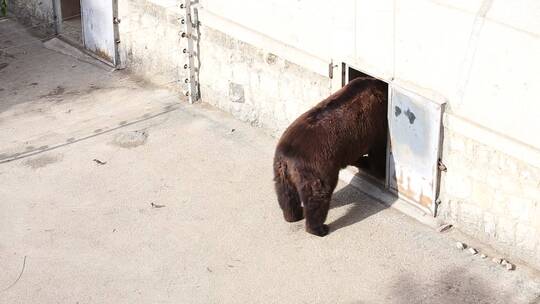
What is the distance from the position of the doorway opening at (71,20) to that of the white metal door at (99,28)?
54 cm

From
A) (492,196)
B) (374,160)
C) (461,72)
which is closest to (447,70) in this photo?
(461,72)

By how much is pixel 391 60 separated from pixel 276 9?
5.81ft

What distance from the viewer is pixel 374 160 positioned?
10070mm

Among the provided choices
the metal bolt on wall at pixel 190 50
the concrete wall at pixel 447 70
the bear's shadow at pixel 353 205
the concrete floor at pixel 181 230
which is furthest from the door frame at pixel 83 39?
the bear's shadow at pixel 353 205

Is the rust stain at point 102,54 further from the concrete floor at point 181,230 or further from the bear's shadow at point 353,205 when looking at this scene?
the bear's shadow at point 353,205

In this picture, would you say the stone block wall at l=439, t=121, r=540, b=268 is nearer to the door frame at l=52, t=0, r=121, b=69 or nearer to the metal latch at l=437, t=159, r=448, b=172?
the metal latch at l=437, t=159, r=448, b=172

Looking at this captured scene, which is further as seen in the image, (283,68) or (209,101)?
(209,101)

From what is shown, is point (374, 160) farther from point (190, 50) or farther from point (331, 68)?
point (190, 50)

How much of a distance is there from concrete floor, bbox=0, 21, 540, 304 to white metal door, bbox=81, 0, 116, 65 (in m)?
1.35

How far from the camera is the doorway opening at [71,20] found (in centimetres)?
1459

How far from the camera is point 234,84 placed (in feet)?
38.2

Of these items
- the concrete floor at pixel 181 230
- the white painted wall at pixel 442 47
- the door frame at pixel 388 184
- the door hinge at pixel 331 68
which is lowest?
the concrete floor at pixel 181 230

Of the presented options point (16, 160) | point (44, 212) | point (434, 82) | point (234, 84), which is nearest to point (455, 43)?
point (434, 82)

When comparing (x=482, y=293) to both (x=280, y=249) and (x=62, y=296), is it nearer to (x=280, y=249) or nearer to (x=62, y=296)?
(x=280, y=249)
